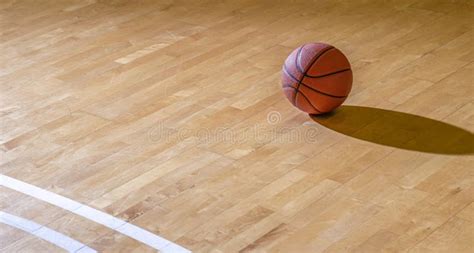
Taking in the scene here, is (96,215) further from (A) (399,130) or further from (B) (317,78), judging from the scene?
(A) (399,130)

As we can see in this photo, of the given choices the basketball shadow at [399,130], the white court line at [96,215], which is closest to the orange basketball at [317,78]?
the basketball shadow at [399,130]

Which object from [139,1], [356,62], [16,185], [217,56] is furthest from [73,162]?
[139,1]

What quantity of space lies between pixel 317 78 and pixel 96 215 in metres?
0.99

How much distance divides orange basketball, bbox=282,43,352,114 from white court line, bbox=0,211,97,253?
3.50 ft

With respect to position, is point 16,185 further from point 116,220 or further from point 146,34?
point 146,34

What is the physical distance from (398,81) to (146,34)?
4.44 ft

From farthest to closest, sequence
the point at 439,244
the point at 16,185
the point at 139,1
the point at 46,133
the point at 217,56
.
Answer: the point at 139,1 → the point at 217,56 → the point at 46,133 → the point at 16,185 → the point at 439,244

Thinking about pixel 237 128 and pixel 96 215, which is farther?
pixel 237 128

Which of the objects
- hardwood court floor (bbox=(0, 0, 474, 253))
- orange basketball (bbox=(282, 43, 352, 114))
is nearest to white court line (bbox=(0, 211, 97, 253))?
hardwood court floor (bbox=(0, 0, 474, 253))

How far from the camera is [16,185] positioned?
311 centimetres

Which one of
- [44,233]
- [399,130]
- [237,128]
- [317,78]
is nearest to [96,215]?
[44,233]

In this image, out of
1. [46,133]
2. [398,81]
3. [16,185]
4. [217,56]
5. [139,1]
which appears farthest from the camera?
[139,1]

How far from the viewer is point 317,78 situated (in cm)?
334

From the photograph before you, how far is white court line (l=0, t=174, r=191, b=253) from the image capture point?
271 cm
